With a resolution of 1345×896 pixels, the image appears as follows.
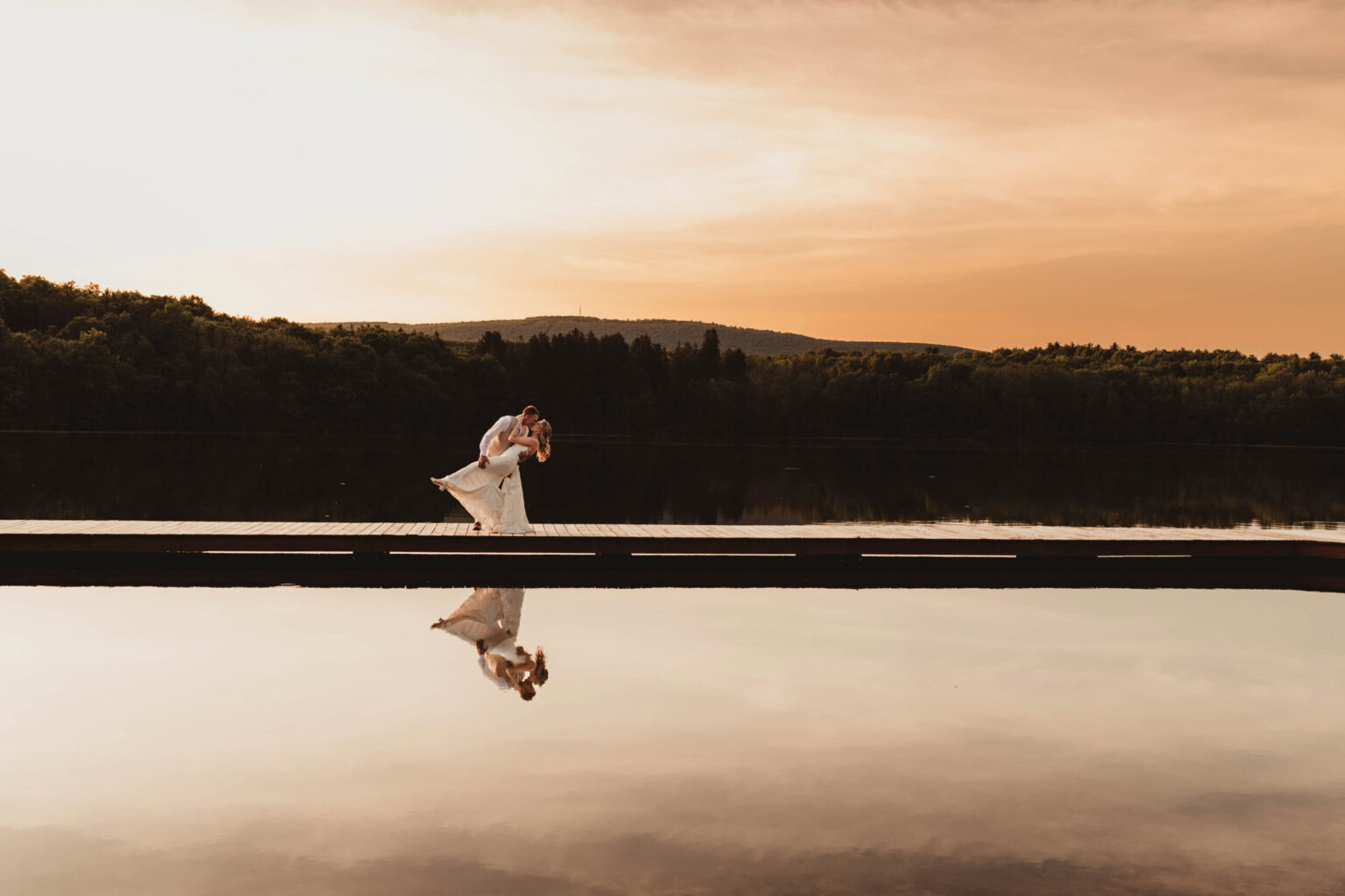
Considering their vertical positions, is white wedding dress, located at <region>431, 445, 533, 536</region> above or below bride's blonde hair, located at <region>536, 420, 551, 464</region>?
below

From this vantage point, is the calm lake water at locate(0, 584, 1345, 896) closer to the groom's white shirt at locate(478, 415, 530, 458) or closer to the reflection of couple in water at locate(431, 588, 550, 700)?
the reflection of couple in water at locate(431, 588, 550, 700)

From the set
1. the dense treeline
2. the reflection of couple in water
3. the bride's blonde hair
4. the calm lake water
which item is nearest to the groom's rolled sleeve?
the bride's blonde hair

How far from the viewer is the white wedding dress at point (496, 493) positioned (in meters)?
12.1

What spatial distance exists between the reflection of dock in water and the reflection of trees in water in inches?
320

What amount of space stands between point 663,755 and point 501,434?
646 cm

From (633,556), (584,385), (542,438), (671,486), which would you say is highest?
(584,385)

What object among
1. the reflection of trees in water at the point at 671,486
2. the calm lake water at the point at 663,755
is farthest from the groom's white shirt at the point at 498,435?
the reflection of trees in water at the point at 671,486

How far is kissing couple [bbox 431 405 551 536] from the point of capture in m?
12.1

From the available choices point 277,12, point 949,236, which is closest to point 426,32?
point 277,12

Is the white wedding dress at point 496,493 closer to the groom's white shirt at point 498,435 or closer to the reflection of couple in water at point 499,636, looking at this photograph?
the groom's white shirt at point 498,435

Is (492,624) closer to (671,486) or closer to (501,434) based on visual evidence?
(501,434)

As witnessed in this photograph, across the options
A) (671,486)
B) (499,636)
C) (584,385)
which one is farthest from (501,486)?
(584,385)

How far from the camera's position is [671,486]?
32.3m

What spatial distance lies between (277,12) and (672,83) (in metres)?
8.19
